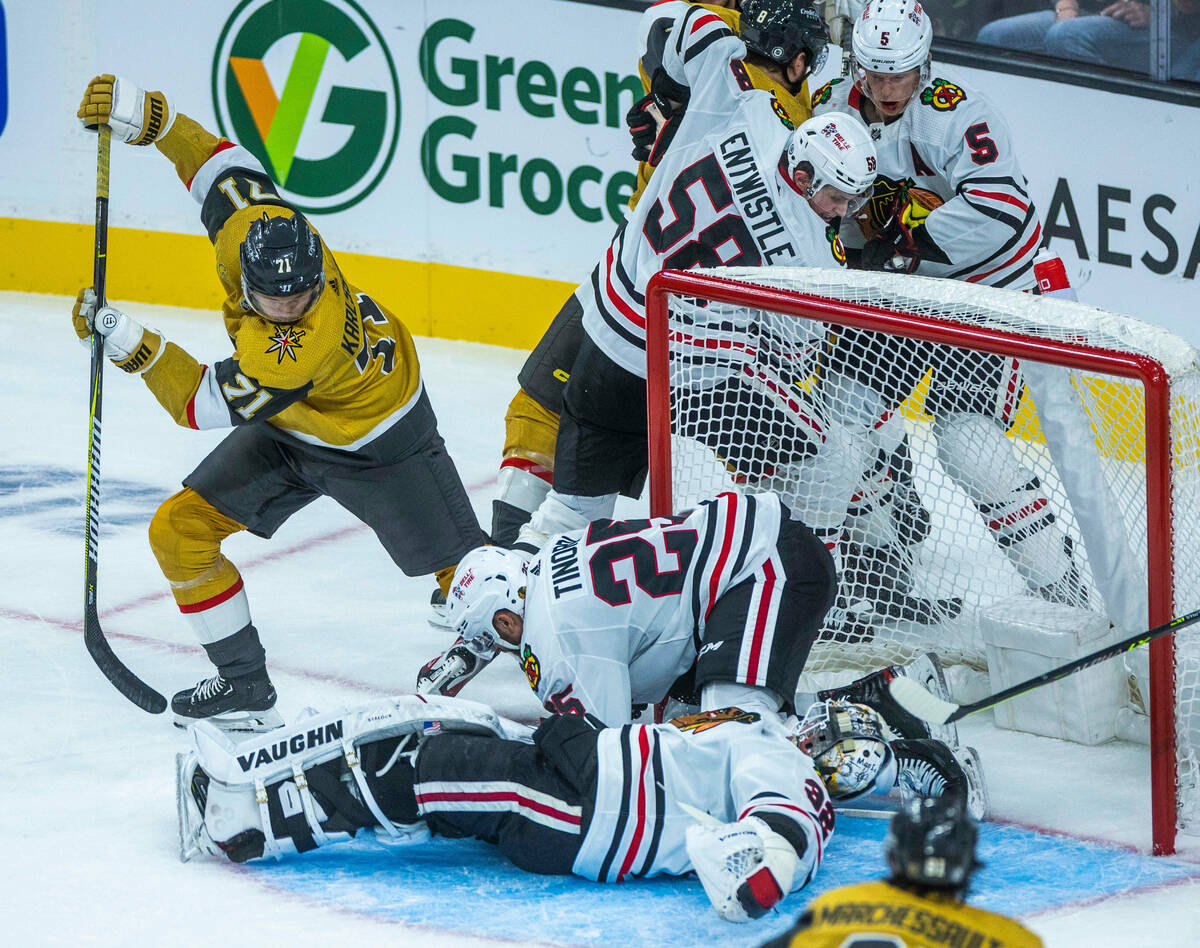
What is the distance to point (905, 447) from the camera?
3289 mm

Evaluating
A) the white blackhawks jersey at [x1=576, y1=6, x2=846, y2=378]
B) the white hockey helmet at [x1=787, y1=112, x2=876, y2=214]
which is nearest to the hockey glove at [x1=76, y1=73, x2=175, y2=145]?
the white blackhawks jersey at [x1=576, y1=6, x2=846, y2=378]

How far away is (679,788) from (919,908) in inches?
40.7

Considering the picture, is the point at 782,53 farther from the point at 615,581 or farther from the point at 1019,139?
the point at 1019,139

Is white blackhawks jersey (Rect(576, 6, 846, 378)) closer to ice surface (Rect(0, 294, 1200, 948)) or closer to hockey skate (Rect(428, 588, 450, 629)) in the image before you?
hockey skate (Rect(428, 588, 450, 629))

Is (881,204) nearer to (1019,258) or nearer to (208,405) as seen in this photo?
(1019,258)

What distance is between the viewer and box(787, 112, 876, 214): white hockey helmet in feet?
10.2

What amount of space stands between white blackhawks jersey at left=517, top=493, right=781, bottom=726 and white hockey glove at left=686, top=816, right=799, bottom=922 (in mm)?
377

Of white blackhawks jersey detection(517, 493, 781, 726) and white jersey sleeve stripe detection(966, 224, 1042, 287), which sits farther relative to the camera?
white jersey sleeve stripe detection(966, 224, 1042, 287)

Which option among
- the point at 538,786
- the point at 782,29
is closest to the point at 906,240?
the point at 782,29

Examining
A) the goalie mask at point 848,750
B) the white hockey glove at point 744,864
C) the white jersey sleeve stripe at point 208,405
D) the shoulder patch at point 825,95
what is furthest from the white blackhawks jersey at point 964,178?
the white hockey glove at point 744,864

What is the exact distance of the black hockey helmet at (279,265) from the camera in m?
3.09

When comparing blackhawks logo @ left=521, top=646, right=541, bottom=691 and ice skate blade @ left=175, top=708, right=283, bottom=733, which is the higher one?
blackhawks logo @ left=521, top=646, right=541, bottom=691

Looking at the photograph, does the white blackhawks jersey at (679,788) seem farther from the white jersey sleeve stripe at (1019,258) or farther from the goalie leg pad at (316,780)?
the white jersey sleeve stripe at (1019,258)

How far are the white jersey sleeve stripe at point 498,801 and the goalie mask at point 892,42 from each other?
1.73 metres
